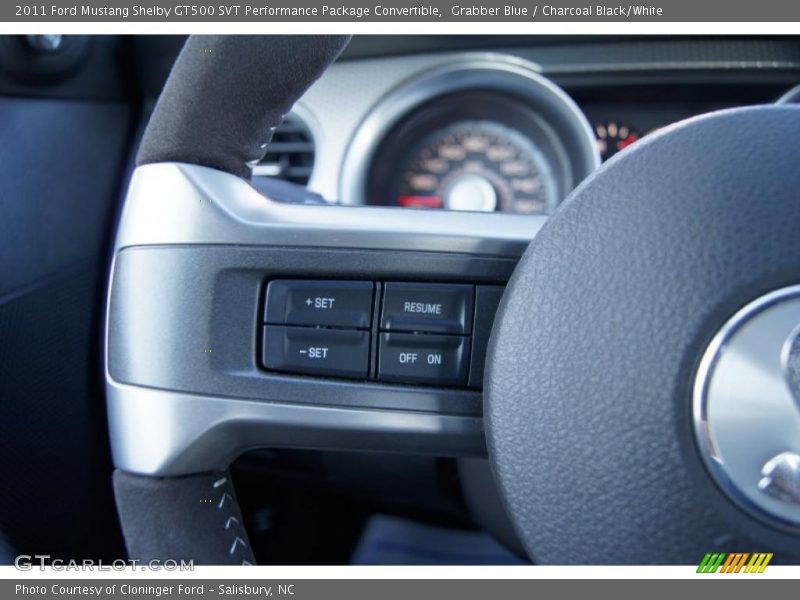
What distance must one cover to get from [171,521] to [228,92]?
1.10 feet

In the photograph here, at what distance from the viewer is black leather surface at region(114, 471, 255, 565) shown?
64cm

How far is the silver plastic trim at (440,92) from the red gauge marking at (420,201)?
13 cm

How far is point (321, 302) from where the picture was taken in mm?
644

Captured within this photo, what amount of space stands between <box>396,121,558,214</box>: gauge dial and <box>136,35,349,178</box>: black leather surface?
0.82 m

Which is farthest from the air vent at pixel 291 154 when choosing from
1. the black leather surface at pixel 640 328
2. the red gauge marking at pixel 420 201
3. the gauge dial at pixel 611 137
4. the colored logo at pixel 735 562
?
the colored logo at pixel 735 562

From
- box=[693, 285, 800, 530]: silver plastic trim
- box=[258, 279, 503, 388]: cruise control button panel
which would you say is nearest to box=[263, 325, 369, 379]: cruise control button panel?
box=[258, 279, 503, 388]: cruise control button panel

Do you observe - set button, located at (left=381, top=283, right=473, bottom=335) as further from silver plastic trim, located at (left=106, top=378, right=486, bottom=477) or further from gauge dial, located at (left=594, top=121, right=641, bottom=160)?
gauge dial, located at (left=594, top=121, right=641, bottom=160)

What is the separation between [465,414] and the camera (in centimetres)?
64

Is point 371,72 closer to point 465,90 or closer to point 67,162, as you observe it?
point 465,90

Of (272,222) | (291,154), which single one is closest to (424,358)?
(272,222)

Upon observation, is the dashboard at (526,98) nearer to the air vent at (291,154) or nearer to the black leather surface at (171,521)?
the air vent at (291,154)

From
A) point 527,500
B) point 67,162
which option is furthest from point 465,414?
point 67,162

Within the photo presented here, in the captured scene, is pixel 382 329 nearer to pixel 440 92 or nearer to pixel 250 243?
pixel 250 243

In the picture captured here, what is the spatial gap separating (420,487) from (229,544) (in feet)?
1.60
